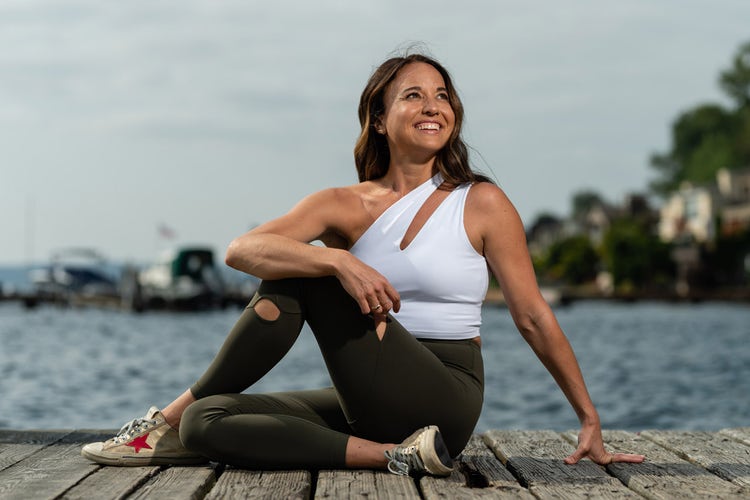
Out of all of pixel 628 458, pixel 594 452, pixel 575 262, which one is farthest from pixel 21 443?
pixel 575 262

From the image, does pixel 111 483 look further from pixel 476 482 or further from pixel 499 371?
pixel 499 371

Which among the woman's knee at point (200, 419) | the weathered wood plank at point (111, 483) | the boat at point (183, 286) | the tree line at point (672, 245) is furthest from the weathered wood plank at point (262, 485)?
the tree line at point (672, 245)

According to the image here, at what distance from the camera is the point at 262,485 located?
118 inches

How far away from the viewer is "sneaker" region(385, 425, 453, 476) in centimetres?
299

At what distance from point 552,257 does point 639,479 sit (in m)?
78.5

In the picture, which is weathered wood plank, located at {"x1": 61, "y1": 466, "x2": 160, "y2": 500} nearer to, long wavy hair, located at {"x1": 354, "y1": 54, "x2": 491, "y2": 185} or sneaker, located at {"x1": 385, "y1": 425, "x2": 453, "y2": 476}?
sneaker, located at {"x1": 385, "y1": 425, "x2": 453, "y2": 476}

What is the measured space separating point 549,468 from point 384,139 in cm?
127

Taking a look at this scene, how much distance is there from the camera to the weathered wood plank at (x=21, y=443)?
11.7 ft

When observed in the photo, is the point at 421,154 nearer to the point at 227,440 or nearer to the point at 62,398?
the point at 227,440

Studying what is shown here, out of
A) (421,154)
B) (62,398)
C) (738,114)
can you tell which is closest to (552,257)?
(738,114)

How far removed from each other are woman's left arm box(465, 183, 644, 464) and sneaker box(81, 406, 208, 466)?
116 cm

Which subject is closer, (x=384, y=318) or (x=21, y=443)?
(x=384, y=318)

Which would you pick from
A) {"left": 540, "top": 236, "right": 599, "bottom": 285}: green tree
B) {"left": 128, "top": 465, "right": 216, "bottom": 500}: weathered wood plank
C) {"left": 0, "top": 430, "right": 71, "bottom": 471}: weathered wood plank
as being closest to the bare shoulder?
{"left": 128, "top": 465, "right": 216, "bottom": 500}: weathered wood plank

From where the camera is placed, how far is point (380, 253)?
3.17m
